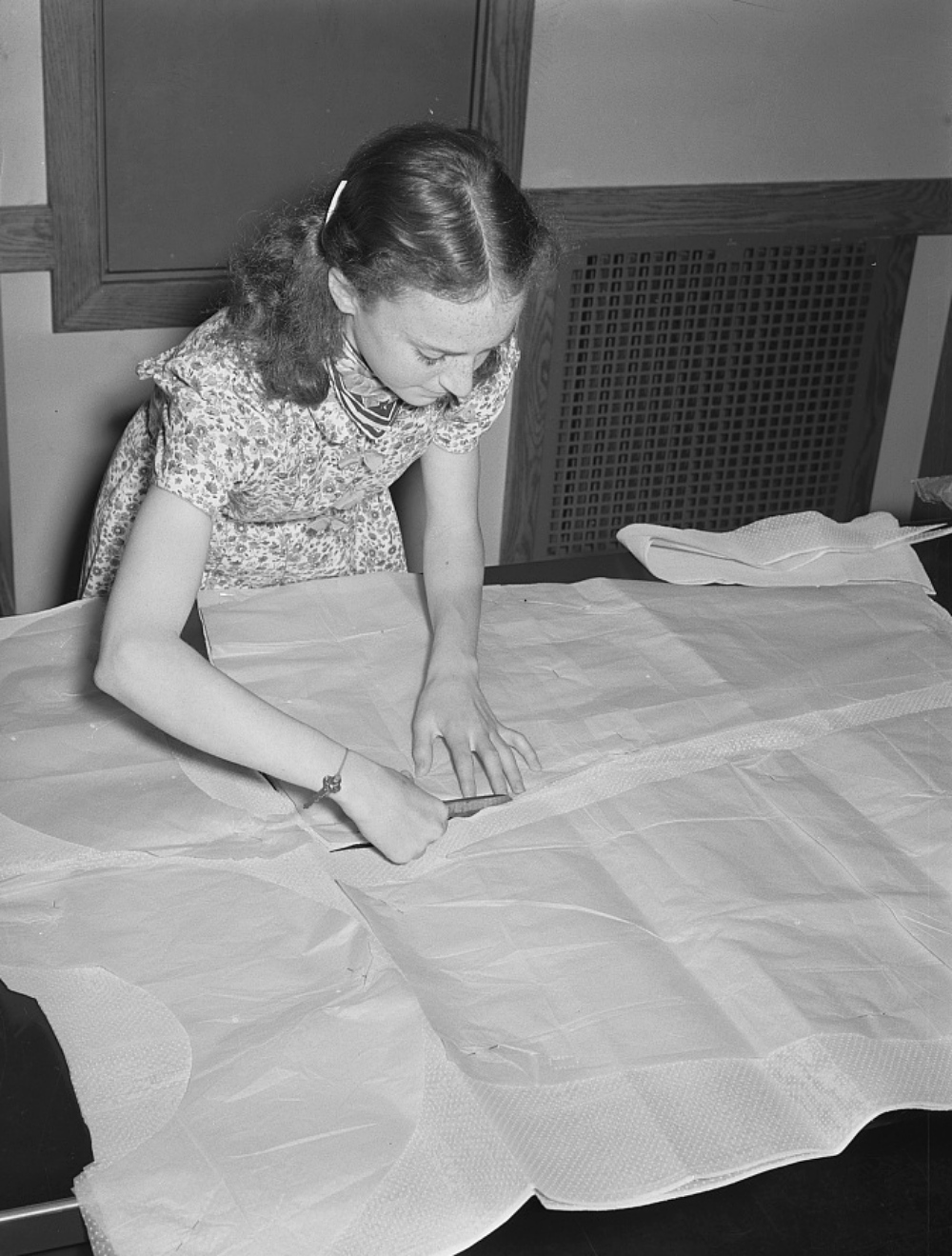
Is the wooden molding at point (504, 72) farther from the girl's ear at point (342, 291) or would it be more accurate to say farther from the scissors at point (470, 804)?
the scissors at point (470, 804)

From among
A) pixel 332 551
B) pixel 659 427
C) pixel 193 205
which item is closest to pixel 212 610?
pixel 332 551

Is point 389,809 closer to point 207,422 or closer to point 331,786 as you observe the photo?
point 331,786

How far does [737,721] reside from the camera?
1315 millimetres

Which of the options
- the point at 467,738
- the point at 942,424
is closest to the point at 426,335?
the point at 467,738

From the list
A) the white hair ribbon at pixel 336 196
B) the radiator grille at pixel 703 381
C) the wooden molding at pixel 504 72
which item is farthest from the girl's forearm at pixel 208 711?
the radiator grille at pixel 703 381

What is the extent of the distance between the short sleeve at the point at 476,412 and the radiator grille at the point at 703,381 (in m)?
1.06

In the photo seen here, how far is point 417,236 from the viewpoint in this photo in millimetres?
1187

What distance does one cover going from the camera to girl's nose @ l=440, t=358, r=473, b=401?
4.10ft

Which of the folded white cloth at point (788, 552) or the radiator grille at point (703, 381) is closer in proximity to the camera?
the folded white cloth at point (788, 552)

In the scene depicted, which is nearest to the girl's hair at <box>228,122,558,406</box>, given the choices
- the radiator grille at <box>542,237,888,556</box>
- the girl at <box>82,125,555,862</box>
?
the girl at <box>82,125,555,862</box>

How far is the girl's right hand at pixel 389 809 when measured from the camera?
1118 mm

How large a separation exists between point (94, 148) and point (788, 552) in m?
1.23

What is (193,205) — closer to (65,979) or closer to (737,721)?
(737,721)

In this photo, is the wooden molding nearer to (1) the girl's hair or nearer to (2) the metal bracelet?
(1) the girl's hair
